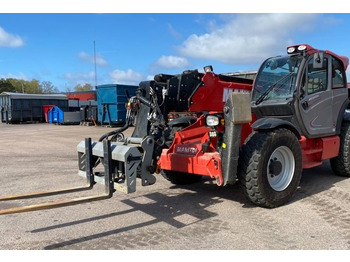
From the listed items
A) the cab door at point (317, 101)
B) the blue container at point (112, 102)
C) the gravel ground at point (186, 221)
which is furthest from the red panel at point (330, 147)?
the blue container at point (112, 102)

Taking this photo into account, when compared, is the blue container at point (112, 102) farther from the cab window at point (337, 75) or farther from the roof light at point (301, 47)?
the roof light at point (301, 47)

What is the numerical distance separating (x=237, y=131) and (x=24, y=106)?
1131 inches

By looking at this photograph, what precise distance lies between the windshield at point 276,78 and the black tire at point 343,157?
1.73 m

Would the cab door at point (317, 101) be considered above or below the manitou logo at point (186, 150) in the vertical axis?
above

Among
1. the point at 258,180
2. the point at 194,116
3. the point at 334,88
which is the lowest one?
the point at 258,180

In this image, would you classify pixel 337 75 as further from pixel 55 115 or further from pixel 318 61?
pixel 55 115

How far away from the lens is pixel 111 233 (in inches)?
149

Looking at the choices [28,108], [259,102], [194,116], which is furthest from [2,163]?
[28,108]

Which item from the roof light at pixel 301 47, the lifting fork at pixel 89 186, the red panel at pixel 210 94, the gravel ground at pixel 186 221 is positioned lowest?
the gravel ground at pixel 186 221

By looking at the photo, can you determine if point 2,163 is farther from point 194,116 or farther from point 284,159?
point 284,159

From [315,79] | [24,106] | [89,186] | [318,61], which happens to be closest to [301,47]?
[318,61]

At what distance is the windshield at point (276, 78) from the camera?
5523 mm

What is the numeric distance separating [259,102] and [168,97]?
6.02 feet

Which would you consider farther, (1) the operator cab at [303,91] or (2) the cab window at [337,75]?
(2) the cab window at [337,75]
